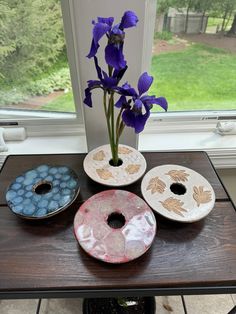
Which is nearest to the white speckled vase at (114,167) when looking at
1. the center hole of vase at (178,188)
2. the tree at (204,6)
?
the center hole of vase at (178,188)

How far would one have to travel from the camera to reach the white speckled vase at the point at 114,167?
0.75 metres

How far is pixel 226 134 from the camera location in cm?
111

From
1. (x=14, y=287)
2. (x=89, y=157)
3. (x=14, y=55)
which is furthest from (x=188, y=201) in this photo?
(x=14, y=55)

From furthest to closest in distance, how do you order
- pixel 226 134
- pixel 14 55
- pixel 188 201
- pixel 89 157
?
pixel 226 134 → pixel 14 55 → pixel 89 157 → pixel 188 201

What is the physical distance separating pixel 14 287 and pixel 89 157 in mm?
416

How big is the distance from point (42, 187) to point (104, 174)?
19cm

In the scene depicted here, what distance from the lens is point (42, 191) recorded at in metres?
0.74

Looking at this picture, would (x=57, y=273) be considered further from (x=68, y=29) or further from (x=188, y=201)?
(x=68, y=29)

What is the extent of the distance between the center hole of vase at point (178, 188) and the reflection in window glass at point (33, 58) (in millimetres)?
601

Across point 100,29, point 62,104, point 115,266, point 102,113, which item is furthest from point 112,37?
point 62,104

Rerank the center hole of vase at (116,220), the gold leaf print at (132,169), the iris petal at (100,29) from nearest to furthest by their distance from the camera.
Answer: the iris petal at (100,29) → the center hole of vase at (116,220) → the gold leaf print at (132,169)

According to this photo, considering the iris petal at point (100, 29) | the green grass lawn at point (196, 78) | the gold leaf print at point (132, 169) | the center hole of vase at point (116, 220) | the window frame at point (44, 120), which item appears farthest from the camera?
the window frame at point (44, 120)

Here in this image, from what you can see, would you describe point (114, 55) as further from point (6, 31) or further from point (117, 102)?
point (6, 31)

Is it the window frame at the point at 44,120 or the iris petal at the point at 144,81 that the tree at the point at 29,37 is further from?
the iris petal at the point at 144,81
